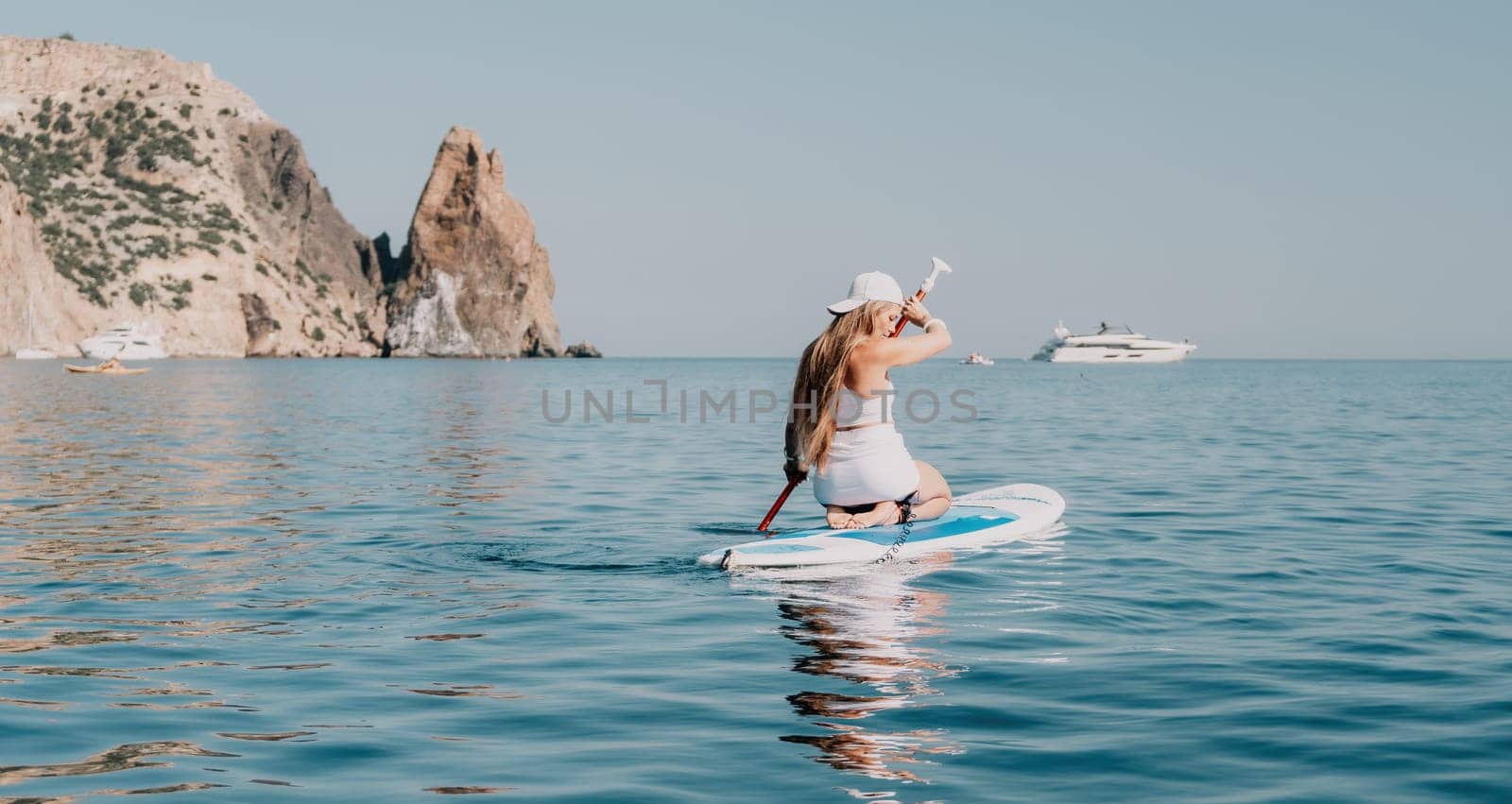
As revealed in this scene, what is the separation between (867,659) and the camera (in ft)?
22.1

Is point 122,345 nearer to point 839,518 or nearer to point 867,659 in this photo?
point 839,518

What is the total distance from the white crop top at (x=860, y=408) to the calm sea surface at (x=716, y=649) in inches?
45.6

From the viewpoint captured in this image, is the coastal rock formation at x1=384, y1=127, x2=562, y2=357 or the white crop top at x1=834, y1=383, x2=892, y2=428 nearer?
the white crop top at x1=834, y1=383, x2=892, y2=428

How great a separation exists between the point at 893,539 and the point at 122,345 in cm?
10879

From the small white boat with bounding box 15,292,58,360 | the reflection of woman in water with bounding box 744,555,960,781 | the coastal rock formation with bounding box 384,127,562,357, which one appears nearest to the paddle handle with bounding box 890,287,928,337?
the reflection of woman in water with bounding box 744,555,960,781

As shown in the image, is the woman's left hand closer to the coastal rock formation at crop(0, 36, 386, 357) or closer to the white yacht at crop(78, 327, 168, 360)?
the white yacht at crop(78, 327, 168, 360)

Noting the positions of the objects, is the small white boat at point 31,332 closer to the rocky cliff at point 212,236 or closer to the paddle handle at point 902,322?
the rocky cliff at point 212,236

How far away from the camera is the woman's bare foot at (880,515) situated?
393 inches

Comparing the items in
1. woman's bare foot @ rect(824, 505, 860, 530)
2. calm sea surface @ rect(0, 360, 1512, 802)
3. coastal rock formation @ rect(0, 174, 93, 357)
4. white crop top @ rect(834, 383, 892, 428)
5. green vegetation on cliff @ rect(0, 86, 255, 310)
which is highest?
green vegetation on cliff @ rect(0, 86, 255, 310)

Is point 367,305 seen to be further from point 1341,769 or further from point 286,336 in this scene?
point 1341,769

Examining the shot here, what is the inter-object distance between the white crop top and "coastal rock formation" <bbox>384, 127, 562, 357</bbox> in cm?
16437

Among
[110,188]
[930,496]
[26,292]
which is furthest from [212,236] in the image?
[930,496]

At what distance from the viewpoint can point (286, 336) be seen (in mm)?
138125

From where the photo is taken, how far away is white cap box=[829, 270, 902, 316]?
935cm
